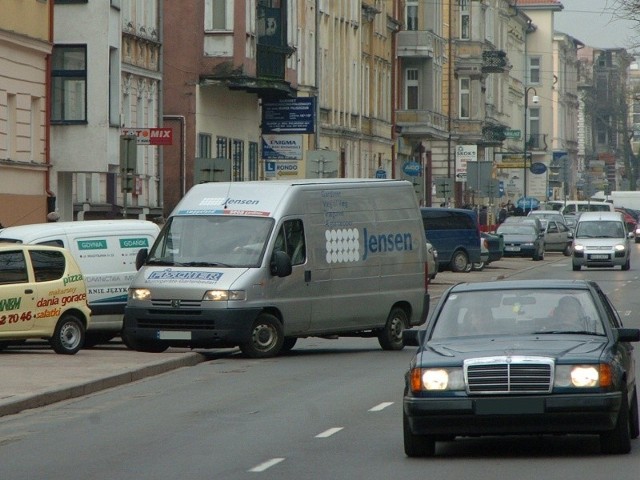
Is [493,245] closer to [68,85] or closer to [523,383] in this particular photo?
[68,85]

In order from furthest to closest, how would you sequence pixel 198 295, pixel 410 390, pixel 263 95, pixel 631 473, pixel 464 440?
pixel 263 95, pixel 198 295, pixel 464 440, pixel 410 390, pixel 631 473

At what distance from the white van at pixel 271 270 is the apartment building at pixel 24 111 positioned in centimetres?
1340

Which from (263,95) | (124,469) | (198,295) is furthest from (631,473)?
(263,95)

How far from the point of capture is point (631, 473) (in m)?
12.1

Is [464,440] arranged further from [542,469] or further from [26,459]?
[26,459]

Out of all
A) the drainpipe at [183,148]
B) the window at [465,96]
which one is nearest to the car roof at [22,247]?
the drainpipe at [183,148]


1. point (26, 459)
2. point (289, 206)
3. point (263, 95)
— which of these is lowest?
point (26, 459)

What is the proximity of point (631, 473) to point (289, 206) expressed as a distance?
13252 millimetres

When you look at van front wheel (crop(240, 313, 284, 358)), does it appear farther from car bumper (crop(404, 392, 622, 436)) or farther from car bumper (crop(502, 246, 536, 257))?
car bumper (crop(502, 246, 536, 257))

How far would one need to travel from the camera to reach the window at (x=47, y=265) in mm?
24188

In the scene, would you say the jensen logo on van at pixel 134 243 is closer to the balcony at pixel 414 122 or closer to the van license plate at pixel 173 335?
the van license plate at pixel 173 335

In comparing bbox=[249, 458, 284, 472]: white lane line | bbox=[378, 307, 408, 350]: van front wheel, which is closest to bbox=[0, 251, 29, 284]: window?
bbox=[378, 307, 408, 350]: van front wheel

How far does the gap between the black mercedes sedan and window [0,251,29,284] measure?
36.8 feet

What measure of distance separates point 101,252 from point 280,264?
3.04m
